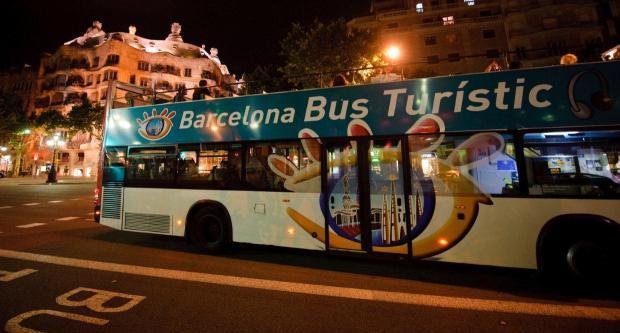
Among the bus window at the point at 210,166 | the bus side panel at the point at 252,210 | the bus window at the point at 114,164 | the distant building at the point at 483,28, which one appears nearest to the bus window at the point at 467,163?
the bus side panel at the point at 252,210

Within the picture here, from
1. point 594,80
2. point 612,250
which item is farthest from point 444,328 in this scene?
point 594,80

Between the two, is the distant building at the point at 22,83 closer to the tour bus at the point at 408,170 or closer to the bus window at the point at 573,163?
the tour bus at the point at 408,170

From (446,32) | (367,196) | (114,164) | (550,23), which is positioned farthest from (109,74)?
(550,23)

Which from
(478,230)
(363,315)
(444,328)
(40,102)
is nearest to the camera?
(444,328)

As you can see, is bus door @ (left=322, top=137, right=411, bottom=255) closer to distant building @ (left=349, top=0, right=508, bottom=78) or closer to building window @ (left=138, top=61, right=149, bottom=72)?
distant building @ (left=349, top=0, right=508, bottom=78)

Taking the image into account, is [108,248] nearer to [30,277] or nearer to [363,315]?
[30,277]

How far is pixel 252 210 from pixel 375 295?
3.12 metres

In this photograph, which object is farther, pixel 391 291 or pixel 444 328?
pixel 391 291

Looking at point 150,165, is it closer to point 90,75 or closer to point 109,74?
point 109,74

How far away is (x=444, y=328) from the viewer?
3369 mm

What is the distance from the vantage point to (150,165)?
23.6ft

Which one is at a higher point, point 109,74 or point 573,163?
point 109,74

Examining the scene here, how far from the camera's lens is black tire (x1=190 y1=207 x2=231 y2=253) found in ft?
21.2

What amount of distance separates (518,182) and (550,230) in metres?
0.85
